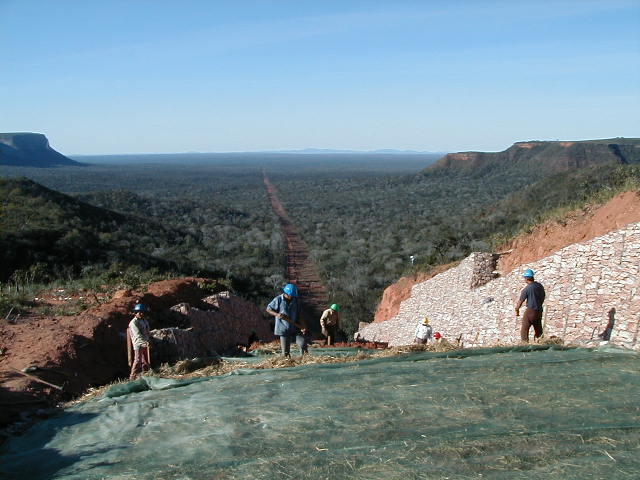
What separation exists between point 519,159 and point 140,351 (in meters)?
87.2

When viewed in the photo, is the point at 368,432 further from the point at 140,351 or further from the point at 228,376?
the point at 140,351

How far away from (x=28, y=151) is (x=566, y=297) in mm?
166313

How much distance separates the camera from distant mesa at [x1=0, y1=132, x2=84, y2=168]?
141000 mm

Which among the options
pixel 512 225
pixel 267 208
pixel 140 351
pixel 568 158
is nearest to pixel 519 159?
pixel 568 158

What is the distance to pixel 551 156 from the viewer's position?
7869cm

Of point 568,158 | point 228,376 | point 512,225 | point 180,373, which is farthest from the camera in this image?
point 568,158

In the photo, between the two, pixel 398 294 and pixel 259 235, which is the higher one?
pixel 398 294

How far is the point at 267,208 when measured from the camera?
220ft

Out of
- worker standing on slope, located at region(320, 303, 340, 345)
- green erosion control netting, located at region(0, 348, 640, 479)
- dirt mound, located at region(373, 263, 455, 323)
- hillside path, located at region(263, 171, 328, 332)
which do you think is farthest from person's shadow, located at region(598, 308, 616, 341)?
hillside path, located at region(263, 171, 328, 332)

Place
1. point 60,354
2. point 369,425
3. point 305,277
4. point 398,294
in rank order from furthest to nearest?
point 305,277
point 398,294
point 60,354
point 369,425

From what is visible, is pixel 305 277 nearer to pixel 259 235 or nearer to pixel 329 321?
pixel 259 235

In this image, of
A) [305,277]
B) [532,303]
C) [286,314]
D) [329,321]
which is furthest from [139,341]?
[305,277]

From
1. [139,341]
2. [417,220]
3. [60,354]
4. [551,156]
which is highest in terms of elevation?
[551,156]

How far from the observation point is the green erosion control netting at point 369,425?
13.9ft
